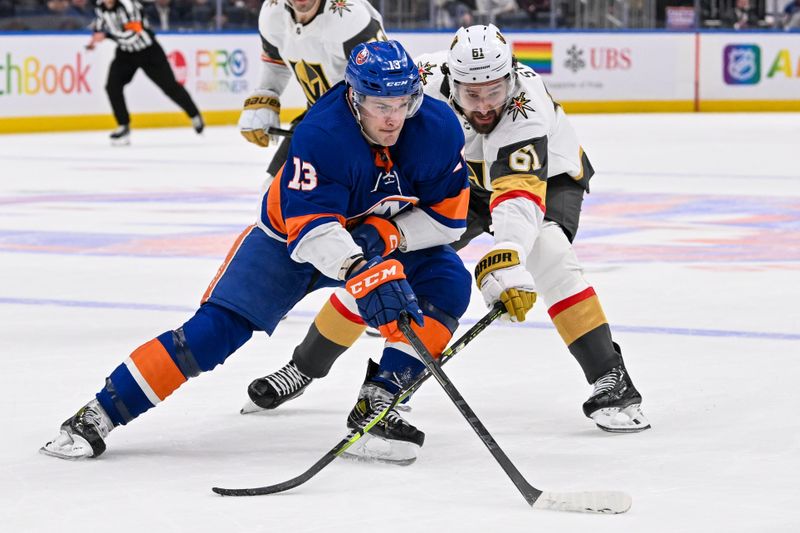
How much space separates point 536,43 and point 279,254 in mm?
12662

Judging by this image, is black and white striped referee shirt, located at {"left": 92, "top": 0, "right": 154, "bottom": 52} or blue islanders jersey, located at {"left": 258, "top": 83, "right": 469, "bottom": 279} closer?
blue islanders jersey, located at {"left": 258, "top": 83, "right": 469, "bottom": 279}

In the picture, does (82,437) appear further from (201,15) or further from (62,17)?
(201,15)

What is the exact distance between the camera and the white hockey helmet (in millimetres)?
3404

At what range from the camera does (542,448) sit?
3240 mm

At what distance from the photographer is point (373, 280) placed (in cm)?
298

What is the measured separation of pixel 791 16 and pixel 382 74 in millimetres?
14211

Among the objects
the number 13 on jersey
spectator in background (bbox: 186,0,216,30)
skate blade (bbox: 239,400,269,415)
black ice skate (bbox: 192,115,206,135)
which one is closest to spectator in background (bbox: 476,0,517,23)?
spectator in background (bbox: 186,0,216,30)

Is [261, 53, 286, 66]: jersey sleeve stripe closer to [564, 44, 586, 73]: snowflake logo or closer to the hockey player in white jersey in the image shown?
the hockey player in white jersey

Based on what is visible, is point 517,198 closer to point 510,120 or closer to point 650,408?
point 510,120

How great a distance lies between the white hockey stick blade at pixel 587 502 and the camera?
8.82 feet

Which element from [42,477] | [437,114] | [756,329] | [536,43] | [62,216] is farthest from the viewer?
[536,43]

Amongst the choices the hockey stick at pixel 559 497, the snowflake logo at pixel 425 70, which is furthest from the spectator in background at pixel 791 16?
the hockey stick at pixel 559 497

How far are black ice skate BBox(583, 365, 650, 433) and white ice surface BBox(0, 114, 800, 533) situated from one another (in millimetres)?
36

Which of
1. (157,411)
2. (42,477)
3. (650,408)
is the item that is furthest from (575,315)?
(42,477)
